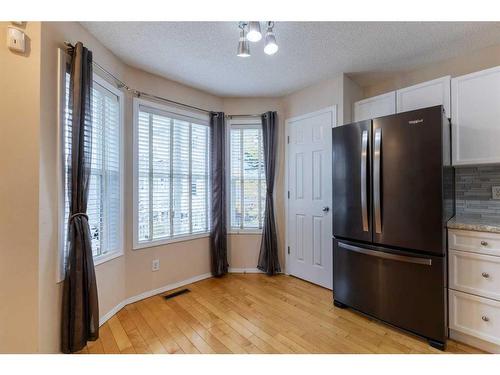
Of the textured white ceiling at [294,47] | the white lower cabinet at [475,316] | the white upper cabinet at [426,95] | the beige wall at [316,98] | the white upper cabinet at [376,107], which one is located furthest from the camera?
the beige wall at [316,98]

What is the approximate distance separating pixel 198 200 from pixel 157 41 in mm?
1772

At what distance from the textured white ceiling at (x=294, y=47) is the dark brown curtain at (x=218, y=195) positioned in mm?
616

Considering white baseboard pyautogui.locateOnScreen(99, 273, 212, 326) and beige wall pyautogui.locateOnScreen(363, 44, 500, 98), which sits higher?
beige wall pyautogui.locateOnScreen(363, 44, 500, 98)

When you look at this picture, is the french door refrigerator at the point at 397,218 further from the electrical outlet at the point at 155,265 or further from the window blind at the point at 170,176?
the electrical outlet at the point at 155,265

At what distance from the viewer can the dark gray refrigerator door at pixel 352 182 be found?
6.40 feet

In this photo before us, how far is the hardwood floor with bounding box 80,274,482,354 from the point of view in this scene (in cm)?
165

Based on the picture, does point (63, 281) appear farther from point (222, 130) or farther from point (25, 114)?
point (222, 130)

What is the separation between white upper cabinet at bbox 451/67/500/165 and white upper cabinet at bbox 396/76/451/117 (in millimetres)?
48

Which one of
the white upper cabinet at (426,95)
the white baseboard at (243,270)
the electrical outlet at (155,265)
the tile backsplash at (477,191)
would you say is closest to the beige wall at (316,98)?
the white upper cabinet at (426,95)

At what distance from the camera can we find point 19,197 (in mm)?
1392

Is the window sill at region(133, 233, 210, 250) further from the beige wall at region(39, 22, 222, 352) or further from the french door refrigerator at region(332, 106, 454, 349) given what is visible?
the french door refrigerator at region(332, 106, 454, 349)

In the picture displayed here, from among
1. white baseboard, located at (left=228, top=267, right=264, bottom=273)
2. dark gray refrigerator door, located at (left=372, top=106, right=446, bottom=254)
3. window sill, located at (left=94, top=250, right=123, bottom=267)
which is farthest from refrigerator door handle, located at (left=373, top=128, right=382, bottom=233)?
window sill, located at (left=94, top=250, right=123, bottom=267)

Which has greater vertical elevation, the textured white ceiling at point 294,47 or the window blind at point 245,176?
the textured white ceiling at point 294,47

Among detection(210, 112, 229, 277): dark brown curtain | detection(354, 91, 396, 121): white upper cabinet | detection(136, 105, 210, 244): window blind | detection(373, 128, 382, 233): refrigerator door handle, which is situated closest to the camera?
detection(373, 128, 382, 233): refrigerator door handle
